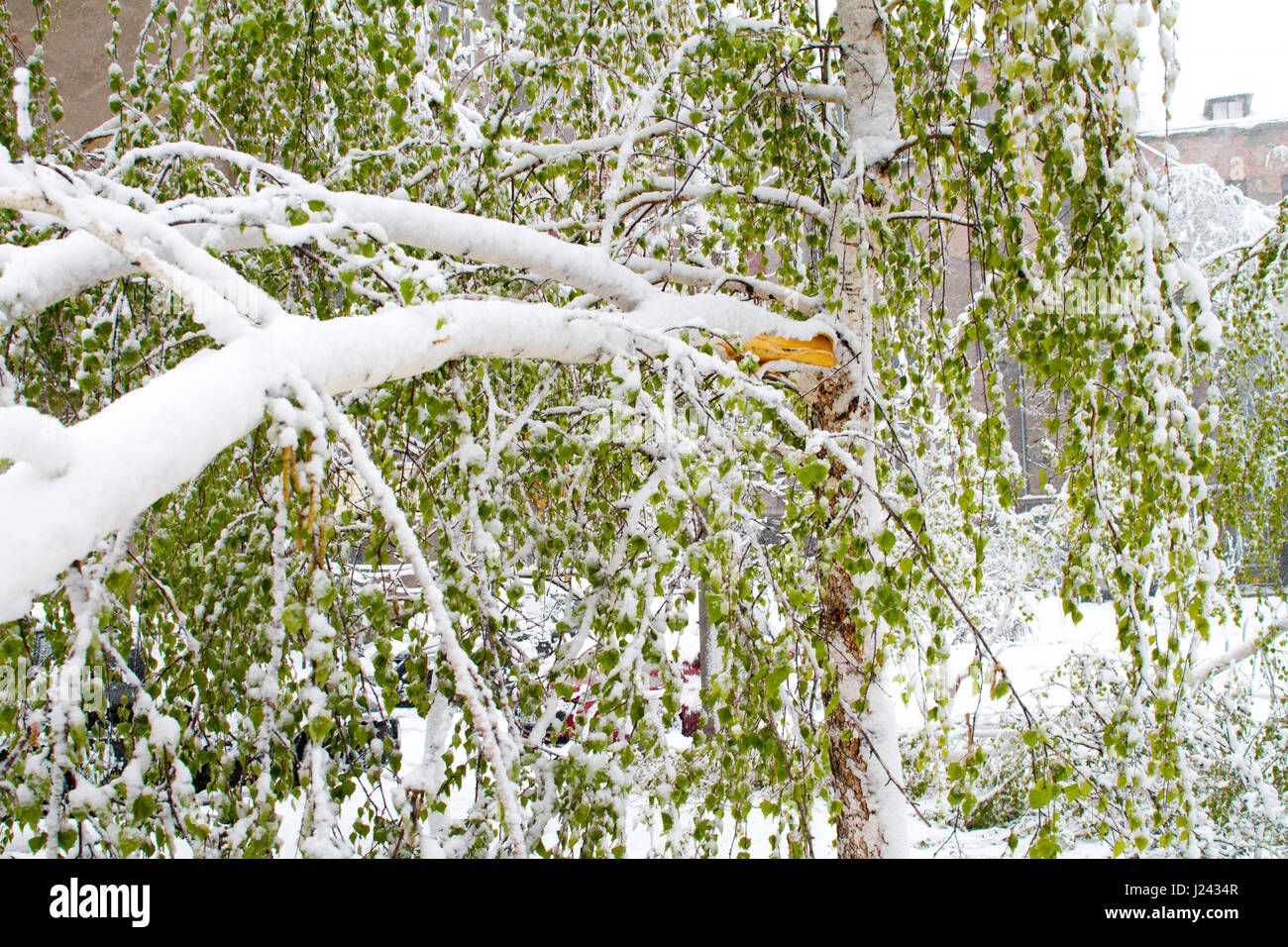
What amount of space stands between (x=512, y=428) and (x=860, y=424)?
52.2 inches

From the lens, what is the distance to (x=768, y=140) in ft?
8.57

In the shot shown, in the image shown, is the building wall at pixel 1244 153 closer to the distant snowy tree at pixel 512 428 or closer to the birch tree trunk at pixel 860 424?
the birch tree trunk at pixel 860 424

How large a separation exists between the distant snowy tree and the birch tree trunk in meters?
0.03

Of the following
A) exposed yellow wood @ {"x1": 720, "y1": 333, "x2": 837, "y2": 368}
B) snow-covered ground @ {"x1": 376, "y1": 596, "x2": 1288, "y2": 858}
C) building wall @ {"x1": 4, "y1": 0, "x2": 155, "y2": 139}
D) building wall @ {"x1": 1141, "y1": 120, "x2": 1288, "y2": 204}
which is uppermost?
building wall @ {"x1": 1141, "y1": 120, "x2": 1288, "y2": 204}

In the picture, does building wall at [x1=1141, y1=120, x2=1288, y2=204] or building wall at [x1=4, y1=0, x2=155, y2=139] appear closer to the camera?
building wall at [x1=4, y1=0, x2=155, y2=139]

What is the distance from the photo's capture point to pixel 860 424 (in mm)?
2734

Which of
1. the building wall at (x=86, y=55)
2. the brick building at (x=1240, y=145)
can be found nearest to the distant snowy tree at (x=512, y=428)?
the building wall at (x=86, y=55)

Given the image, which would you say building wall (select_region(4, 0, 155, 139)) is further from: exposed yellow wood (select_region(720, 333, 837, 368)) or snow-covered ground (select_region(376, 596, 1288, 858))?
exposed yellow wood (select_region(720, 333, 837, 368))

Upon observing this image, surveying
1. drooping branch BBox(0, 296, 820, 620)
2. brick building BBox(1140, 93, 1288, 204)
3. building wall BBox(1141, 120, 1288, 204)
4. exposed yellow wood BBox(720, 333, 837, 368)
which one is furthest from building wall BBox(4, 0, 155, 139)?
building wall BBox(1141, 120, 1288, 204)

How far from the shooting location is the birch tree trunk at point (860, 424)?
110 inches

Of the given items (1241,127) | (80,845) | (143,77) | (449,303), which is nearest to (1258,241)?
(449,303)

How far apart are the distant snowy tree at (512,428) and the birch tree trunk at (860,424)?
3 cm

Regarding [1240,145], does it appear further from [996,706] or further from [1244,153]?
[996,706]

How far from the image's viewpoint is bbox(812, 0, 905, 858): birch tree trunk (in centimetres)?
280
